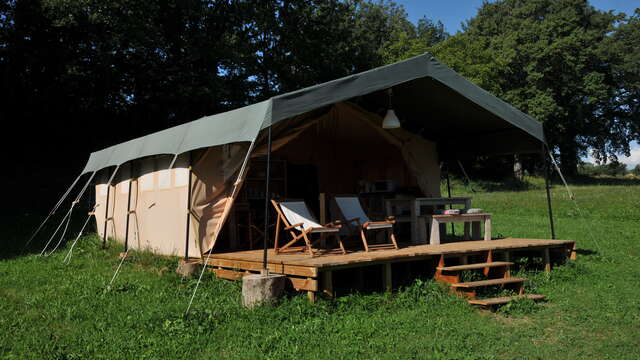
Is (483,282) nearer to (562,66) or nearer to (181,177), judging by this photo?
(181,177)

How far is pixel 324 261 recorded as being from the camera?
4793 mm

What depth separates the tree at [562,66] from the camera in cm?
2575

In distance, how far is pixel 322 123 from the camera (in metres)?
8.18

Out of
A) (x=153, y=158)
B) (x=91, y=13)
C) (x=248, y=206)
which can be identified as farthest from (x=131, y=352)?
(x=91, y=13)

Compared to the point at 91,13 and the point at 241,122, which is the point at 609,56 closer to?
the point at 91,13

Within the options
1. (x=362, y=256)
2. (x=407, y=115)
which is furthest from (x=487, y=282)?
(x=407, y=115)

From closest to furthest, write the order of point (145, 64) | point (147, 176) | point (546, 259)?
point (546, 259)
point (147, 176)
point (145, 64)

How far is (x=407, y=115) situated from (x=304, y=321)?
4.65m

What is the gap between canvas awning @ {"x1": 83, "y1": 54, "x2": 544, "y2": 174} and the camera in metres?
5.02

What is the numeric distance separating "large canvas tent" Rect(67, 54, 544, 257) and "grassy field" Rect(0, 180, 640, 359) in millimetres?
908

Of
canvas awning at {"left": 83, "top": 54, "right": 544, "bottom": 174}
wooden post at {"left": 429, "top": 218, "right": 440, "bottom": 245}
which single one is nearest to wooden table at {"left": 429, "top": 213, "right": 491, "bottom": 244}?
wooden post at {"left": 429, "top": 218, "right": 440, "bottom": 245}

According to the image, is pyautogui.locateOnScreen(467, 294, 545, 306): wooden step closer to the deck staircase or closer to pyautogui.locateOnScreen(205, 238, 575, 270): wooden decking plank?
the deck staircase

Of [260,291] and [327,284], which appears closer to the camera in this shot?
[260,291]

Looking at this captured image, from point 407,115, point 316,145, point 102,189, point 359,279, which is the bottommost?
point 359,279
